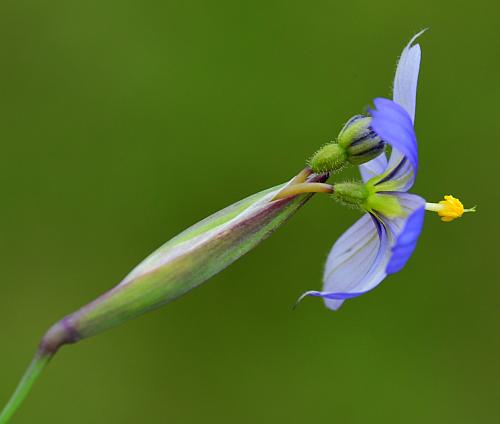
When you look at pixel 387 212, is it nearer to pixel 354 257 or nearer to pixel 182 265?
pixel 354 257

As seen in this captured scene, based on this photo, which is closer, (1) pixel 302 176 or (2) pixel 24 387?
(2) pixel 24 387

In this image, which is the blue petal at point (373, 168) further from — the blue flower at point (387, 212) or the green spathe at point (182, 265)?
the green spathe at point (182, 265)

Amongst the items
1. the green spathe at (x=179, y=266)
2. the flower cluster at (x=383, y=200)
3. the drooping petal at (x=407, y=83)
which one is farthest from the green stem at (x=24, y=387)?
the drooping petal at (x=407, y=83)

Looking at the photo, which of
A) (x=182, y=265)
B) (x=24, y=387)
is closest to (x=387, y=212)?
(x=182, y=265)

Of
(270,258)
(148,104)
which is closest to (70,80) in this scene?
(148,104)

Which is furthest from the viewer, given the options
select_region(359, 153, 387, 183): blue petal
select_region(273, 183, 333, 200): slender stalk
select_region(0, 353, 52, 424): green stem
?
select_region(359, 153, 387, 183): blue petal

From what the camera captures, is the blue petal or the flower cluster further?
the blue petal

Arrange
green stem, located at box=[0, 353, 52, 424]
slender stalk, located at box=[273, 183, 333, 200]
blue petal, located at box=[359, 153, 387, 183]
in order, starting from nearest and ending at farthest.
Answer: green stem, located at box=[0, 353, 52, 424] → slender stalk, located at box=[273, 183, 333, 200] → blue petal, located at box=[359, 153, 387, 183]

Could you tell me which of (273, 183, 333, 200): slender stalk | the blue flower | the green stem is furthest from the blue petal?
the green stem

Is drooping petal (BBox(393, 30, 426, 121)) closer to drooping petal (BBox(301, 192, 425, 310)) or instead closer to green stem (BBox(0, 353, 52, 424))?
drooping petal (BBox(301, 192, 425, 310))
